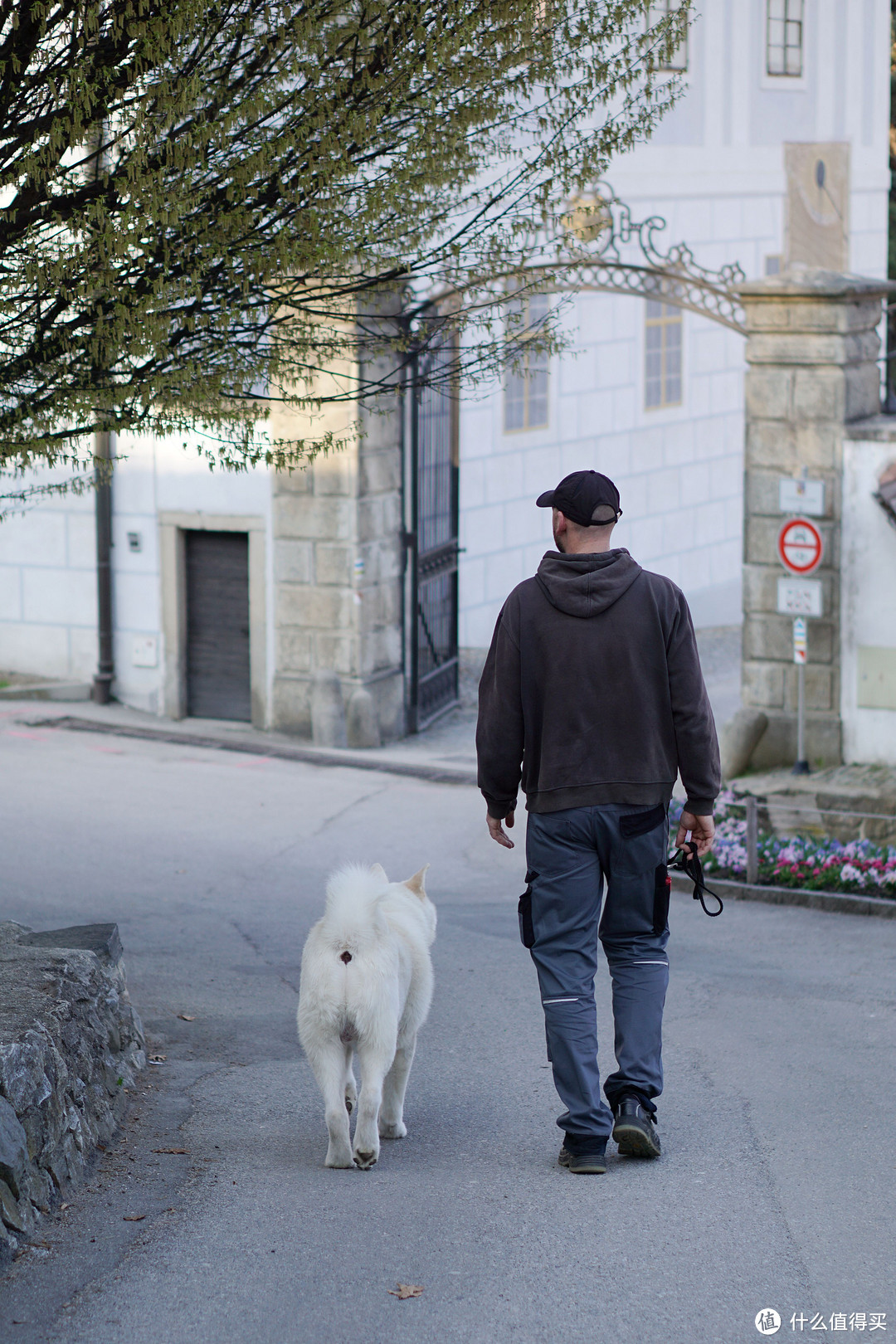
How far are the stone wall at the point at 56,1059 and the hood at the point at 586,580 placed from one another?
1857 millimetres

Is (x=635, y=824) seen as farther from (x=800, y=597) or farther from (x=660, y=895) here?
(x=800, y=597)

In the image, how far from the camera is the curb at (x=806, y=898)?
948 cm

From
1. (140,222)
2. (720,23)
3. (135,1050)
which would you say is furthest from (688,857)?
(720,23)

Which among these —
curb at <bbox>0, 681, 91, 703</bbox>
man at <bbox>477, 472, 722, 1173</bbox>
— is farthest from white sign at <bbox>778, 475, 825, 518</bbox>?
man at <bbox>477, 472, 722, 1173</bbox>

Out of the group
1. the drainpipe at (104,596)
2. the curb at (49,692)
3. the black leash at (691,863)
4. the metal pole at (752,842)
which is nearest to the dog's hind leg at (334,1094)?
the black leash at (691,863)

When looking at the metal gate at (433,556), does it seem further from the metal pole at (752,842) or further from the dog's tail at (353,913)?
the dog's tail at (353,913)

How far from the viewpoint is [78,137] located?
5.72m

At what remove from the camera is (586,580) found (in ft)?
15.0

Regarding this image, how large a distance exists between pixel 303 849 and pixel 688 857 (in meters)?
6.55

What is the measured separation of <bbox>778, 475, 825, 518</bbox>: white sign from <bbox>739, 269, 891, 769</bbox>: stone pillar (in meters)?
0.12

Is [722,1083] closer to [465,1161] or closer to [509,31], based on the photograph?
[465,1161]

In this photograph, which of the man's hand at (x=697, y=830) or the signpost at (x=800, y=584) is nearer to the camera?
the man's hand at (x=697, y=830)

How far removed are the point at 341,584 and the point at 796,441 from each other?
4.56m

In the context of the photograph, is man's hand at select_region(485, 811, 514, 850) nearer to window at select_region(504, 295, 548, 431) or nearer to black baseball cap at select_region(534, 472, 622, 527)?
black baseball cap at select_region(534, 472, 622, 527)
